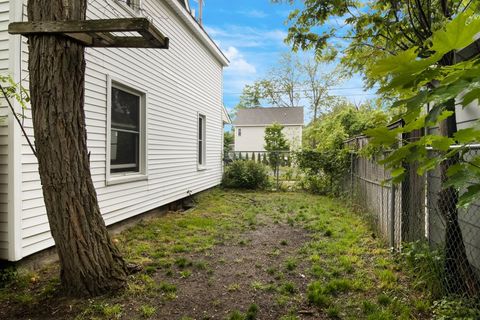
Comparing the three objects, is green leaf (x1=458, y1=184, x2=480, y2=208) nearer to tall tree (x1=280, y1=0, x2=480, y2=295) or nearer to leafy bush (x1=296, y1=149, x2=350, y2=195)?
tall tree (x1=280, y1=0, x2=480, y2=295)

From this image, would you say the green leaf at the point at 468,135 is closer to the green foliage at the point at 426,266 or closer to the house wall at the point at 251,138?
the green foliage at the point at 426,266

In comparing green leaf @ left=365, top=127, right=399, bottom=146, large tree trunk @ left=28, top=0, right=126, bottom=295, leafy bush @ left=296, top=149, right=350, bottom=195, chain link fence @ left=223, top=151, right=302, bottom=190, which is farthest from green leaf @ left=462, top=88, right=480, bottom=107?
chain link fence @ left=223, top=151, right=302, bottom=190

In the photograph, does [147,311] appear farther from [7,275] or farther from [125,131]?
[125,131]

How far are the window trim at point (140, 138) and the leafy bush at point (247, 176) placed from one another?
6033mm

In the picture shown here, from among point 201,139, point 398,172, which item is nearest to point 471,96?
point 398,172

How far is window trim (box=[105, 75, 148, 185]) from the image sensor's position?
201 inches

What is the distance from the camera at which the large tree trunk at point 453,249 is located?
2.93 m

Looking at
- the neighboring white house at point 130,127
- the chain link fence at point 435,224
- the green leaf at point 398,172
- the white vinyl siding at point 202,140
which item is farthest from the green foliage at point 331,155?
the green leaf at point 398,172

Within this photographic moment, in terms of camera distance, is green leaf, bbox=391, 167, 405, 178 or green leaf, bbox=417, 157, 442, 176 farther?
green leaf, bbox=391, 167, 405, 178

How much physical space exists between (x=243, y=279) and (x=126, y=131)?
3.52m

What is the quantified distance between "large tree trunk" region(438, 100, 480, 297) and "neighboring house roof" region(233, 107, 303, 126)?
29.7 m

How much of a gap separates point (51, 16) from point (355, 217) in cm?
627

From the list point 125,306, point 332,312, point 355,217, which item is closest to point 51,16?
point 125,306

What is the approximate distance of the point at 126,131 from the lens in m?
5.86
